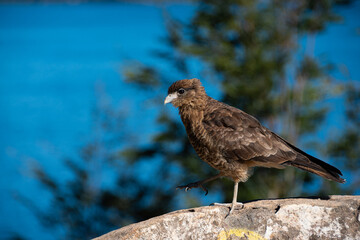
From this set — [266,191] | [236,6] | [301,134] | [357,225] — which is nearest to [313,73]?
[301,134]

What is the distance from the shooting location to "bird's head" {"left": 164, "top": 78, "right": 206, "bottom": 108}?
3934 millimetres

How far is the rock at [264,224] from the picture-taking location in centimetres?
310

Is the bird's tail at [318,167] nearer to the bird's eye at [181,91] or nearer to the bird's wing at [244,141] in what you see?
the bird's wing at [244,141]

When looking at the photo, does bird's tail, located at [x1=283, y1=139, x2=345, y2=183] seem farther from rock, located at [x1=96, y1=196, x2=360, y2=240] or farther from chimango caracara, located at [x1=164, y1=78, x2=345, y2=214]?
rock, located at [x1=96, y1=196, x2=360, y2=240]

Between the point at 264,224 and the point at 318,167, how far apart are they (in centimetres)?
80

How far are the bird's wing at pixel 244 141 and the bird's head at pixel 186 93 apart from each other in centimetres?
18

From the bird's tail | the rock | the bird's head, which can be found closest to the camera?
the rock

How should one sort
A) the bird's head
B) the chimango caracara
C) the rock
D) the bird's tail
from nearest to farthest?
the rock < the bird's tail < the chimango caracara < the bird's head

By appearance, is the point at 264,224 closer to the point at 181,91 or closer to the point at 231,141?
the point at 231,141

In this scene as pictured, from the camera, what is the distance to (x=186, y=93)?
3.94m

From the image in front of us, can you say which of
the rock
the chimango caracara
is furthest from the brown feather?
the rock

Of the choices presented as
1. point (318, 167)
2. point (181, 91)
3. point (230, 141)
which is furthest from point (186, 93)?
point (318, 167)

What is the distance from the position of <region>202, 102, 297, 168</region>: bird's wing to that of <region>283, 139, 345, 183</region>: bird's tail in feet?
0.20

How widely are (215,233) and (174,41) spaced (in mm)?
6381
